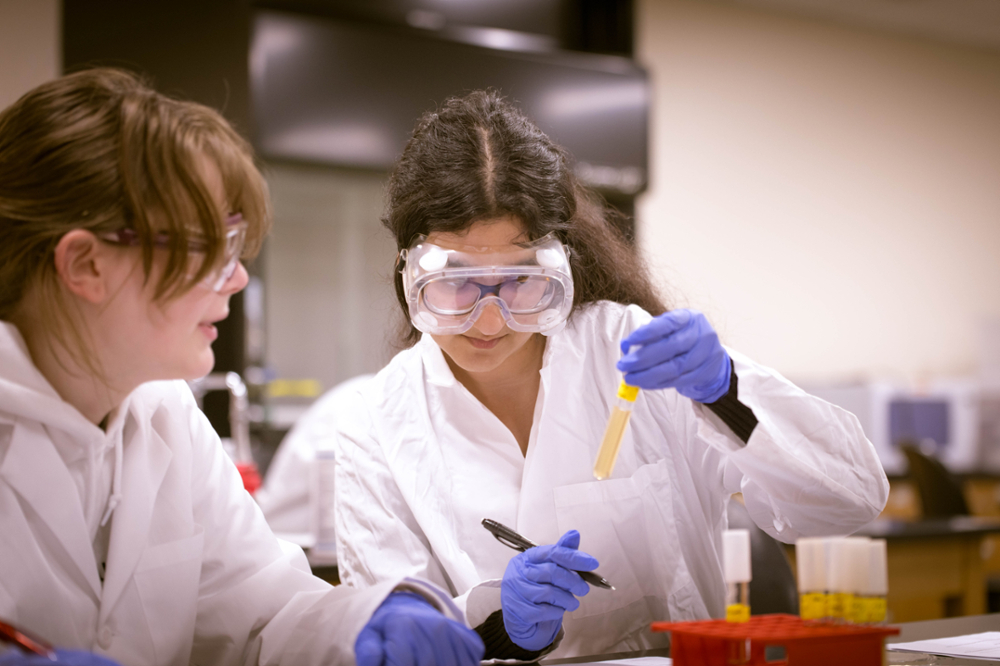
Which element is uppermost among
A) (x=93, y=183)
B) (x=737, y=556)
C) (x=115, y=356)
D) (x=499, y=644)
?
(x=93, y=183)

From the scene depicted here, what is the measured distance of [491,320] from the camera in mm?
1445

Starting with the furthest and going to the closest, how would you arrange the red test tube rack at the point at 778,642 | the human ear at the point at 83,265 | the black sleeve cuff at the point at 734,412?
the black sleeve cuff at the point at 734,412
the human ear at the point at 83,265
the red test tube rack at the point at 778,642

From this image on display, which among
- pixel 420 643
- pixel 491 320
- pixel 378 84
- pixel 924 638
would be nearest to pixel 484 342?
pixel 491 320

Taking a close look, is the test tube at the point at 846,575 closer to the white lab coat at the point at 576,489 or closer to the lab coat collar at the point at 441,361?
the white lab coat at the point at 576,489

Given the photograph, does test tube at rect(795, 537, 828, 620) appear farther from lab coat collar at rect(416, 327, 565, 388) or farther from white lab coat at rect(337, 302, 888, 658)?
lab coat collar at rect(416, 327, 565, 388)

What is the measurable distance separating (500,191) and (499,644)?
74cm

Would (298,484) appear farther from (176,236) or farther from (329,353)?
(329,353)

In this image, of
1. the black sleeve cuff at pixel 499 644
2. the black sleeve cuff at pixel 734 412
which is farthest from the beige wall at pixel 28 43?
the black sleeve cuff at pixel 734 412

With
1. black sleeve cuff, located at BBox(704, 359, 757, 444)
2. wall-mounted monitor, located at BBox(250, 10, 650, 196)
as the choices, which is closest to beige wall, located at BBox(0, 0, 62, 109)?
wall-mounted monitor, located at BBox(250, 10, 650, 196)

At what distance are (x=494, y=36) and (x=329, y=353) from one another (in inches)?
92.9

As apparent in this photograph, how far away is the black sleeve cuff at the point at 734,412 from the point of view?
1348 millimetres

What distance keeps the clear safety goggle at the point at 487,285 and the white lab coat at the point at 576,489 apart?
25 cm

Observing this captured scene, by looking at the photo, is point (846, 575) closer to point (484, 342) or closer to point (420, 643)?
point (420, 643)

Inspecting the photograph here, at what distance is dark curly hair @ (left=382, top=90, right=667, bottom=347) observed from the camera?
57.9 inches
